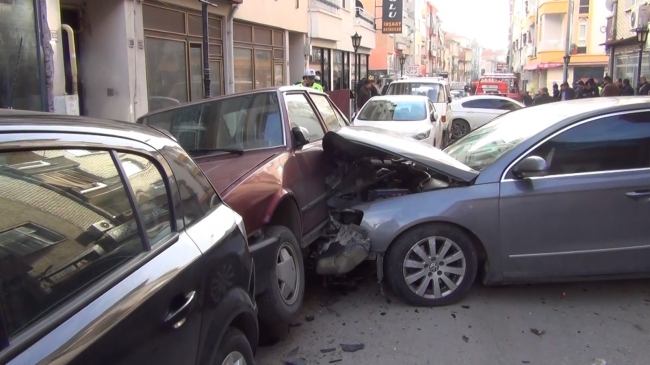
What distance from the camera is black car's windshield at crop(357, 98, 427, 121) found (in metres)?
12.4

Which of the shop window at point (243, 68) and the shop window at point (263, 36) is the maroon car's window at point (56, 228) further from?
the shop window at point (263, 36)

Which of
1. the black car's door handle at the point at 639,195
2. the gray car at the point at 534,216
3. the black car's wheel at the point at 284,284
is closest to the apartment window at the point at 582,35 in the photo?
the gray car at the point at 534,216

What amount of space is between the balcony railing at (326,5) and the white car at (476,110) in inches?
266

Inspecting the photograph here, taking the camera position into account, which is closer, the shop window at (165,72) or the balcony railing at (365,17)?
the shop window at (165,72)

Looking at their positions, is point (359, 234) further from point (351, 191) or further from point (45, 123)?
point (45, 123)

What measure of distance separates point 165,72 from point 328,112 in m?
6.23

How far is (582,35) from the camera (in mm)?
42375

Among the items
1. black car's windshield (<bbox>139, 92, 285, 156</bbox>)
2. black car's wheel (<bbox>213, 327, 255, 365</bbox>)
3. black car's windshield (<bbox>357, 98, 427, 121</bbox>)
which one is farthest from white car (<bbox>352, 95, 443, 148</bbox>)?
black car's wheel (<bbox>213, 327, 255, 365</bbox>)

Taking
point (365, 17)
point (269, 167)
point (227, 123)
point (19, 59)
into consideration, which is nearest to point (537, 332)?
point (269, 167)

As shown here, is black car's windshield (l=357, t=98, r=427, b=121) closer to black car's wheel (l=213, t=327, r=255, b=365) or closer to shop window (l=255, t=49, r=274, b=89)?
shop window (l=255, t=49, r=274, b=89)

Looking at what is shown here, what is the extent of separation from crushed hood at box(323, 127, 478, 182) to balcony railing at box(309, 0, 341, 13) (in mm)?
17979

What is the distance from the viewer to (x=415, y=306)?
484cm

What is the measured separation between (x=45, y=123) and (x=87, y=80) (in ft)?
29.8

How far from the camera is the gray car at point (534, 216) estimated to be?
4.68 meters
